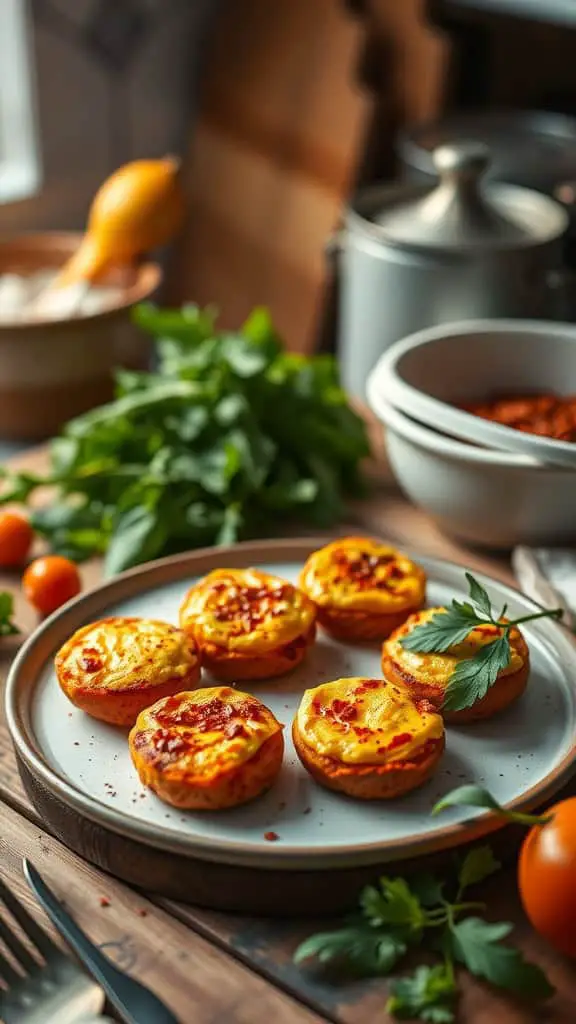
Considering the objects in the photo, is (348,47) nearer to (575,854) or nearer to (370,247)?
(370,247)

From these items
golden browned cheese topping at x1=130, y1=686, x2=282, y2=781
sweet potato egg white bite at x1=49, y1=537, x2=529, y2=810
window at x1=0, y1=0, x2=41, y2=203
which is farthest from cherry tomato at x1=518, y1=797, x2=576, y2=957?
window at x1=0, y1=0, x2=41, y2=203

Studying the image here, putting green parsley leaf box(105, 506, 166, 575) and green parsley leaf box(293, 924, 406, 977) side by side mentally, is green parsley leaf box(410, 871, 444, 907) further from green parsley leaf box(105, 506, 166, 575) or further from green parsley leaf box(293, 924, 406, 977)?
green parsley leaf box(105, 506, 166, 575)

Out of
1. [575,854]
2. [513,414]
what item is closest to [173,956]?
[575,854]

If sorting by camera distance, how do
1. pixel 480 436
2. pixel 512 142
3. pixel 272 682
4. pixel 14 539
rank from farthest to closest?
pixel 512 142 < pixel 14 539 < pixel 480 436 < pixel 272 682

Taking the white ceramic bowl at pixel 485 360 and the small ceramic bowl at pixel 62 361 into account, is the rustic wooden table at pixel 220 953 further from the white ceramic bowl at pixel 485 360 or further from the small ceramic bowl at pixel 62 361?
the small ceramic bowl at pixel 62 361

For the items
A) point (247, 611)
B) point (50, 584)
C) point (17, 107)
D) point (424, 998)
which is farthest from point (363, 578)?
point (17, 107)

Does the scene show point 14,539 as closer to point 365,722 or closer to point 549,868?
point 365,722
